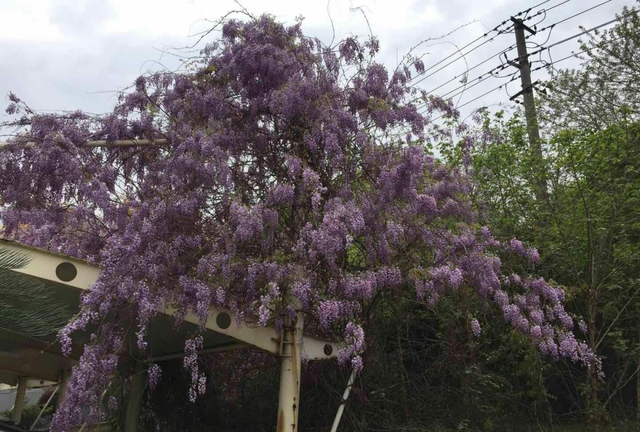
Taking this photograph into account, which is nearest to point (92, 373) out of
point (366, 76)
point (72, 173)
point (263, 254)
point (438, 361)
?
point (263, 254)

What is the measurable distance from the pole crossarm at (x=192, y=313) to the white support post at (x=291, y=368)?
0.10 meters

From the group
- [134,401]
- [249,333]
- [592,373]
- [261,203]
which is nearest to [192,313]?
[249,333]

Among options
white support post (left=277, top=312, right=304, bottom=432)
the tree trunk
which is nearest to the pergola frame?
white support post (left=277, top=312, right=304, bottom=432)

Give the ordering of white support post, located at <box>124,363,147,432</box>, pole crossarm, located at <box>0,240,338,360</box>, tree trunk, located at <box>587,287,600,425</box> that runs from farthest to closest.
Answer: white support post, located at <box>124,363,147,432</box>
tree trunk, located at <box>587,287,600,425</box>
pole crossarm, located at <box>0,240,338,360</box>

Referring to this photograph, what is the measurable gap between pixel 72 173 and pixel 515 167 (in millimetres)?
6509

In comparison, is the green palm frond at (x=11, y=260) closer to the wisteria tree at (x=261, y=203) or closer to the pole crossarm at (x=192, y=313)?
the pole crossarm at (x=192, y=313)

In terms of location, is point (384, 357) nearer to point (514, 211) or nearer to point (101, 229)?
point (514, 211)

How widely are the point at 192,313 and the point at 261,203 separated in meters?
1.39

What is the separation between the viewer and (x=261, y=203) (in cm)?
621

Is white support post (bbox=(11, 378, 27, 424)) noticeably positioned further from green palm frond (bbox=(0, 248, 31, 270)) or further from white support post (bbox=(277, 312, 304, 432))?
green palm frond (bbox=(0, 248, 31, 270))

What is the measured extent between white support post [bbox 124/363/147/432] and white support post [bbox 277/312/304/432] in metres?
3.32

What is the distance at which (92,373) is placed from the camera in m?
5.30

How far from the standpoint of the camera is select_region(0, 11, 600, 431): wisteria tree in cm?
570

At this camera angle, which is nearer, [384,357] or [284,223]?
[284,223]
